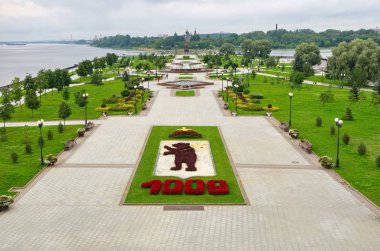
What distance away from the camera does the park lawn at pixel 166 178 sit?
20047 millimetres

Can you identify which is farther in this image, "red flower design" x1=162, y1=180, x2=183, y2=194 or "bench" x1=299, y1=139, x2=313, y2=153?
"bench" x1=299, y1=139, x2=313, y2=153

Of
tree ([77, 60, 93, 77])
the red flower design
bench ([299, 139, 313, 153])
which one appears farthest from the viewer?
tree ([77, 60, 93, 77])

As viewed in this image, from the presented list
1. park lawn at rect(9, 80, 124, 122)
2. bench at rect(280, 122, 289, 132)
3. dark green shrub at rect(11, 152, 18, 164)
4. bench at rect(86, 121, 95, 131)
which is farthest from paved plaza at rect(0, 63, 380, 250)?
park lawn at rect(9, 80, 124, 122)

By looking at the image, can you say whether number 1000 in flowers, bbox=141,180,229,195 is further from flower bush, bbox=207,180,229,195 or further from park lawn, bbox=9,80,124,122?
park lawn, bbox=9,80,124,122

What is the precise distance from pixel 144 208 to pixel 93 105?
3351 cm

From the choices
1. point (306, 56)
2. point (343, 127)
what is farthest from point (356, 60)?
point (343, 127)

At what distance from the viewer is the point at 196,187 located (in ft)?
70.6

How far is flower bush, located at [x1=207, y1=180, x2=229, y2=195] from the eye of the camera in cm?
2081

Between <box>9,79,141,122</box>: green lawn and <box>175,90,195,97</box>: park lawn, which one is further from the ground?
<box>175,90,195,97</box>: park lawn

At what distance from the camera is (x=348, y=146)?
3038 cm

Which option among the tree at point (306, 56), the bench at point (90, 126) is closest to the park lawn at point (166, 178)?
the bench at point (90, 126)

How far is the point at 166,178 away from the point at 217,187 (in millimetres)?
3638

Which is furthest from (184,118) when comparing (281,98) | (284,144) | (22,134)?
(281,98)

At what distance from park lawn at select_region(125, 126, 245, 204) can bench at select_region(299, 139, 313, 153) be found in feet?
20.2
